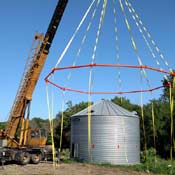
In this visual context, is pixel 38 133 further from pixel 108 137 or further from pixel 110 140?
pixel 110 140

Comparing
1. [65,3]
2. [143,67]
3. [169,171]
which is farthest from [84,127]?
[143,67]

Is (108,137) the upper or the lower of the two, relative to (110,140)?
upper

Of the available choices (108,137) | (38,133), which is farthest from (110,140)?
(38,133)

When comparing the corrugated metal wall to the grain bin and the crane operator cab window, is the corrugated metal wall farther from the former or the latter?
the crane operator cab window

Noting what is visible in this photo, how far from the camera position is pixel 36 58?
104 ft

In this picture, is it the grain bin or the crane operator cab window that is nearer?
the crane operator cab window

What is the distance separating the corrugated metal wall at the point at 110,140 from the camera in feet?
120

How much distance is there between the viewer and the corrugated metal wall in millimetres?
36688

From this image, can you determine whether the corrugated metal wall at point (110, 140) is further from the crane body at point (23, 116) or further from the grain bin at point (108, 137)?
the crane body at point (23, 116)

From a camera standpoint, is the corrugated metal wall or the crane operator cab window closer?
the crane operator cab window

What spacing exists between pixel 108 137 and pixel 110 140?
35cm

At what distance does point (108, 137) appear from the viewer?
36875 millimetres

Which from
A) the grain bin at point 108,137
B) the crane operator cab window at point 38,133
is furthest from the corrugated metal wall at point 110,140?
the crane operator cab window at point 38,133

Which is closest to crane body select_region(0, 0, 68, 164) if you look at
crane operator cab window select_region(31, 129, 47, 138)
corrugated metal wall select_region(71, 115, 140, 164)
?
crane operator cab window select_region(31, 129, 47, 138)
